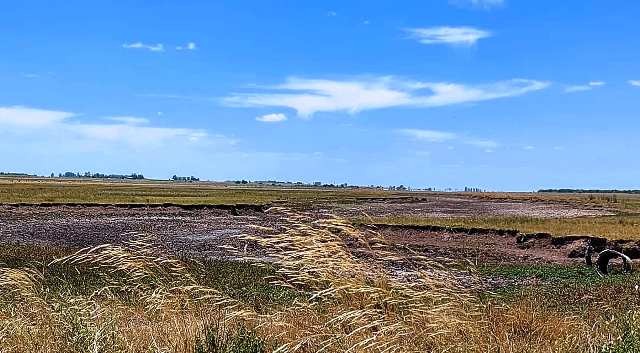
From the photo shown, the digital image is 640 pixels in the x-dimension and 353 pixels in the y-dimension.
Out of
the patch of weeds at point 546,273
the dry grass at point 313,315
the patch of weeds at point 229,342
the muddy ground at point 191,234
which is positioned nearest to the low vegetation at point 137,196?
the muddy ground at point 191,234

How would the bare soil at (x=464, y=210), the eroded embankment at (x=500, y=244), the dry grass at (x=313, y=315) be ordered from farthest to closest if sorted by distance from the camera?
1. the bare soil at (x=464, y=210)
2. the eroded embankment at (x=500, y=244)
3. the dry grass at (x=313, y=315)

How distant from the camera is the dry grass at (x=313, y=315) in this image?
174 inches

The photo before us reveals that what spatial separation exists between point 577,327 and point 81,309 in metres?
3.89

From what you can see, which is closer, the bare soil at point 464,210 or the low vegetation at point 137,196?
the bare soil at point 464,210

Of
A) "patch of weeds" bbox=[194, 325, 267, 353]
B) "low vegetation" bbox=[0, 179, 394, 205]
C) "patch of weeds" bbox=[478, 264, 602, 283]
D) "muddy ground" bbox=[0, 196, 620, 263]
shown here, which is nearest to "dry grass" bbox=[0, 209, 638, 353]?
"patch of weeds" bbox=[194, 325, 267, 353]

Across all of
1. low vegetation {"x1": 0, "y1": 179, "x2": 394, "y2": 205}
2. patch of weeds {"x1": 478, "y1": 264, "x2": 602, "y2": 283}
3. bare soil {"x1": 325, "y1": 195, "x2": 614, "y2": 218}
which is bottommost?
patch of weeds {"x1": 478, "y1": 264, "x2": 602, "y2": 283}

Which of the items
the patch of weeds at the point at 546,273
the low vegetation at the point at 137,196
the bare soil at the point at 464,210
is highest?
the low vegetation at the point at 137,196

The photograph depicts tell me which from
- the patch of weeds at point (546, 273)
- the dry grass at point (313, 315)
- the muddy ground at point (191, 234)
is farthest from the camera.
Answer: the muddy ground at point (191, 234)

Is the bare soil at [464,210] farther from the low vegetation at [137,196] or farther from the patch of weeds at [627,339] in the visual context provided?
the patch of weeds at [627,339]

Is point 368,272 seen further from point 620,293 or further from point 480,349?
point 620,293

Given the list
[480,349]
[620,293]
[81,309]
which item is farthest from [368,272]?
[620,293]

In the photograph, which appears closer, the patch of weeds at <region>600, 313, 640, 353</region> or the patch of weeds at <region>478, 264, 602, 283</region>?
the patch of weeds at <region>600, 313, 640, 353</region>

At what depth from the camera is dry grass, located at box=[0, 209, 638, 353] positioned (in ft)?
14.5

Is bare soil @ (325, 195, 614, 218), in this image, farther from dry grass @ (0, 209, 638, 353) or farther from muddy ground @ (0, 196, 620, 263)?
dry grass @ (0, 209, 638, 353)
